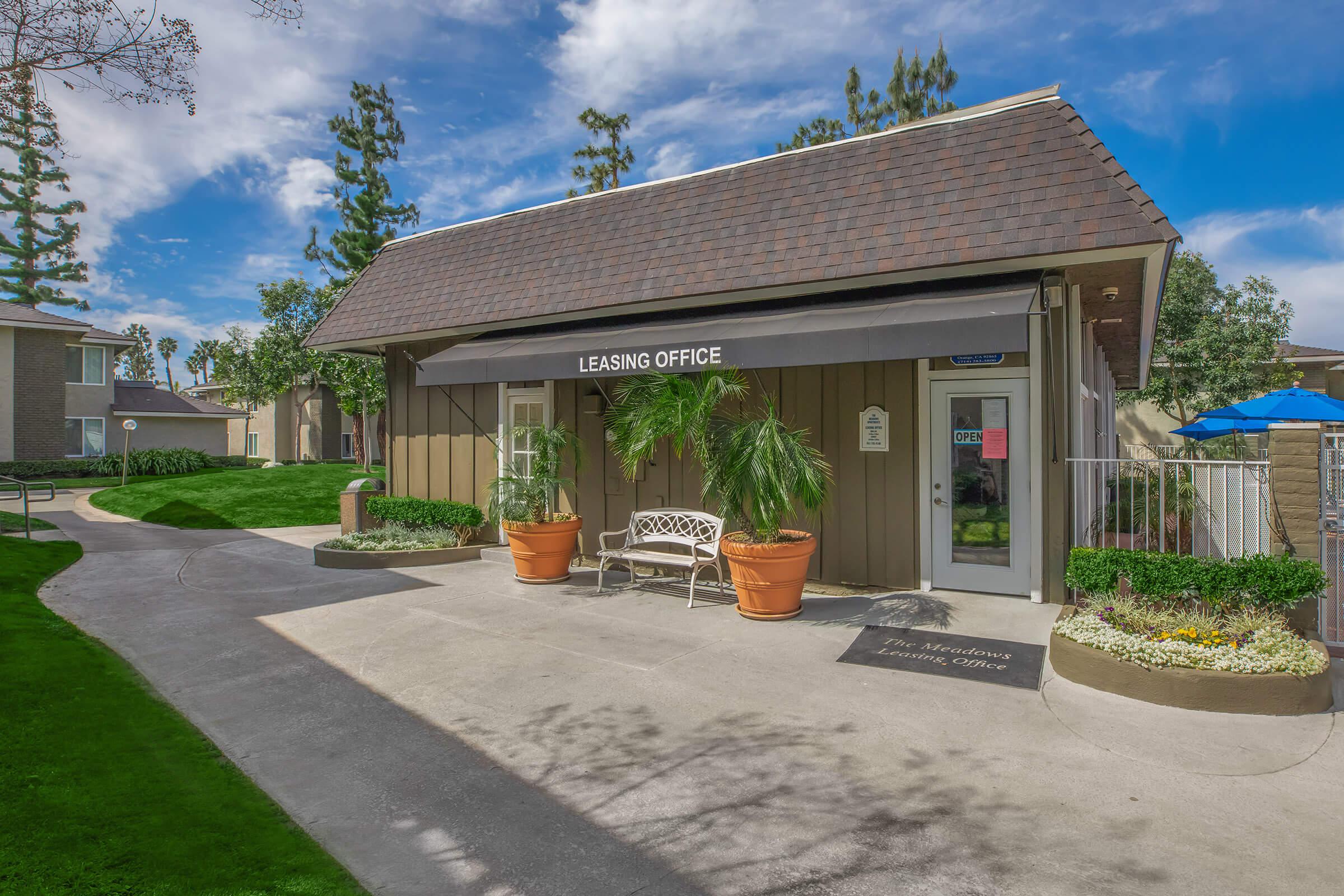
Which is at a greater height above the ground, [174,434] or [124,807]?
[174,434]

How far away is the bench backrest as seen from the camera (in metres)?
7.68

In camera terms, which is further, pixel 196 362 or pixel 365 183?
pixel 196 362

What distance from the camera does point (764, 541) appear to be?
670cm

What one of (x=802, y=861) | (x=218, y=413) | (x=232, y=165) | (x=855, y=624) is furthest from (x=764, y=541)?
(x=218, y=413)

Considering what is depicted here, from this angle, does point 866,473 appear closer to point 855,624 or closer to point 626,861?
point 855,624

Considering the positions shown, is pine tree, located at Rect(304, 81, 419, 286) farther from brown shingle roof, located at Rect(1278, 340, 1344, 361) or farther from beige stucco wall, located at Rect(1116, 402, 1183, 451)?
brown shingle roof, located at Rect(1278, 340, 1344, 361)

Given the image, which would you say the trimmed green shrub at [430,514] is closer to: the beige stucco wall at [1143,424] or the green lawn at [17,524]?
the green lawn at [17,524]

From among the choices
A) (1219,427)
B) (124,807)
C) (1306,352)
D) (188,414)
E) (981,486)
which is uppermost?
(1306,352)

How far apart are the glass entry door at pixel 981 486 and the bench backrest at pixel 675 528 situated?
7.66 feet

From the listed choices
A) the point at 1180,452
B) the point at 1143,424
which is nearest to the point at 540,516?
the point at 1180,452

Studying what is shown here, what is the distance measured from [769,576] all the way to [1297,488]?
13.6ft

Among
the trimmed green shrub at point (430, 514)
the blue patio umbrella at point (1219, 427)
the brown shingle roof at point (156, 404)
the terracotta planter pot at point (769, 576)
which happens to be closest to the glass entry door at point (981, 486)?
the terracotta planter pot at point (769, 576)

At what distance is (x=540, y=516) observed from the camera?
28.4 ft

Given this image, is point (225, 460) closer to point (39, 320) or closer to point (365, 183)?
point (39, 320)
